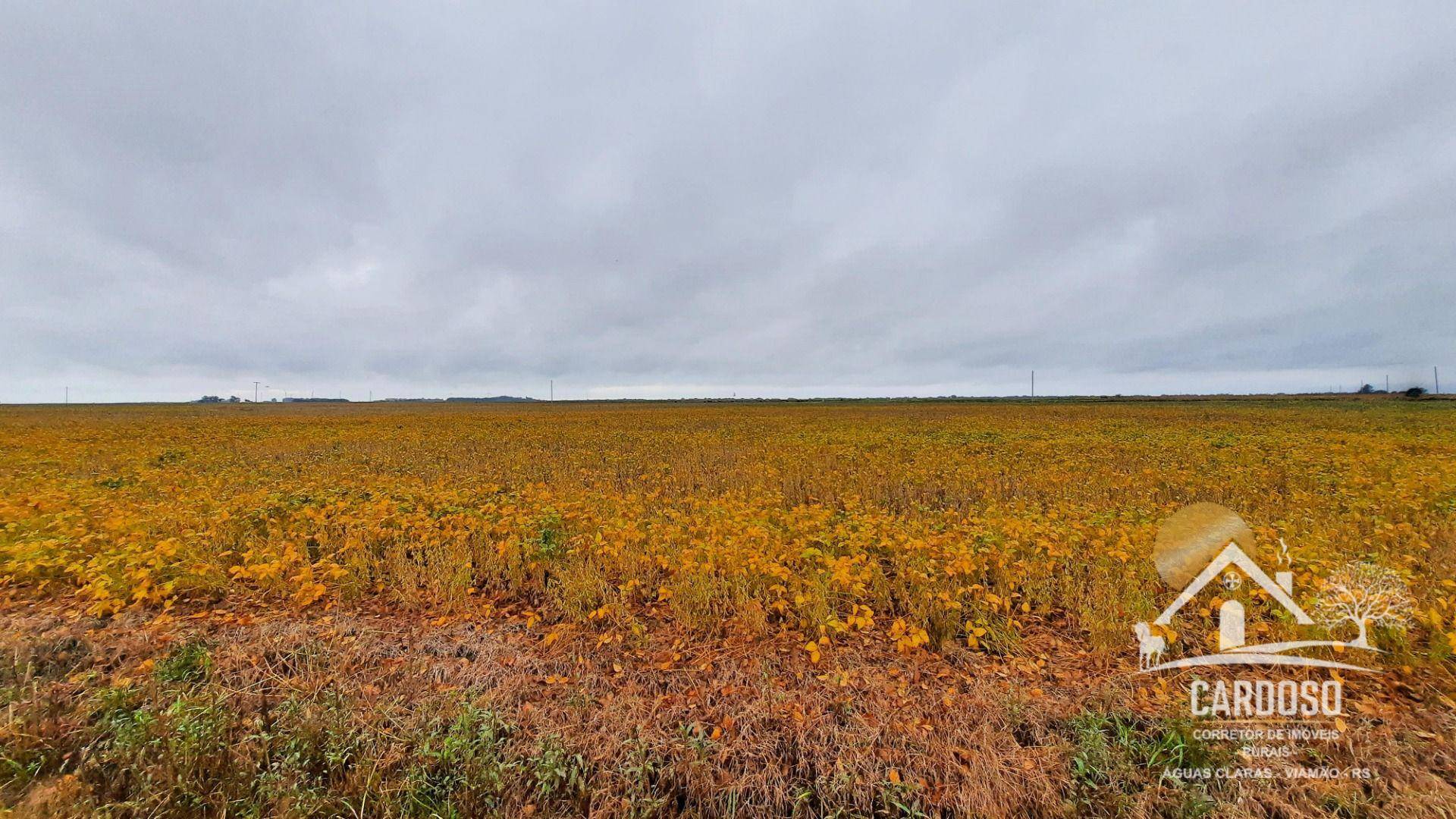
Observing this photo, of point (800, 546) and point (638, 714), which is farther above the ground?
point (800, 546)

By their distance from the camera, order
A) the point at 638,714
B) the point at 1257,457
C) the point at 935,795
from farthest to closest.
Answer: the point at 1257,457 → the point at 638,714 → the point at 935,795

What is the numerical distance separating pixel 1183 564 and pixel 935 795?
5443 millimetres

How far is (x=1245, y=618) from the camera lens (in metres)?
4.98

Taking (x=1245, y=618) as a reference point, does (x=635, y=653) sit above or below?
below

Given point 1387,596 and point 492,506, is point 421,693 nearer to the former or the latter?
point 492,506

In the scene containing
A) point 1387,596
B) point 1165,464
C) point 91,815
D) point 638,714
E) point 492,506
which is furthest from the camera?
point 1165,464

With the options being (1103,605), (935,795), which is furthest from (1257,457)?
(935,795)

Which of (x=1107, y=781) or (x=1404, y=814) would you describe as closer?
(x=1404, y=814)

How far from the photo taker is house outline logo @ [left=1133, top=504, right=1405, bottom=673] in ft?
14.2

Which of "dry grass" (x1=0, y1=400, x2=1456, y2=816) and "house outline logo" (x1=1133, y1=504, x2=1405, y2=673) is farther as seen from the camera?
"house outline logo" (x1=1133, y1=504, x2=1405, y2=673)

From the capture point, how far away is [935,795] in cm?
324

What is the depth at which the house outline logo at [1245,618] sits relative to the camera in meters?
4.34

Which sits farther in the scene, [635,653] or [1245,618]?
[1245,618]

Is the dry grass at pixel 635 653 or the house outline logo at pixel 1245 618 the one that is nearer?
the dry grass at pixel 635 653
